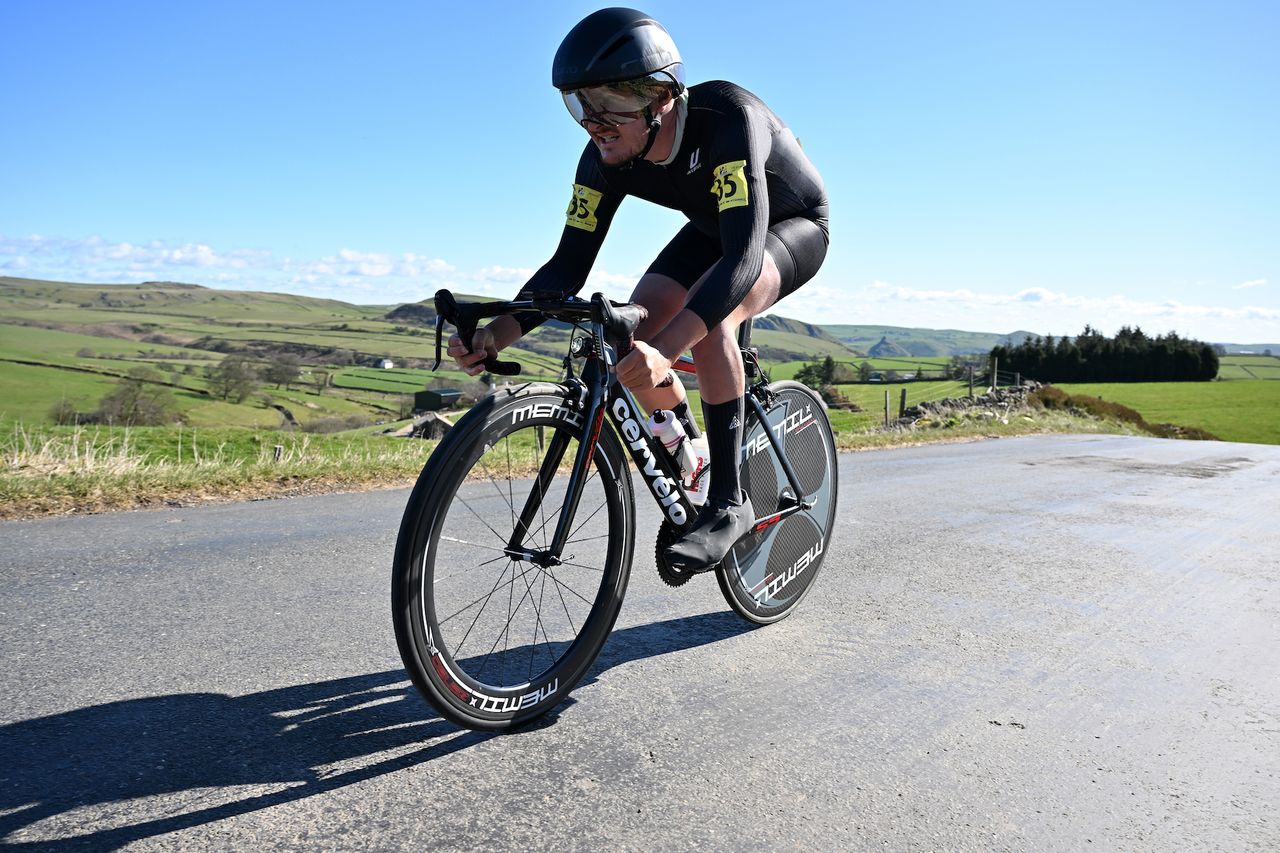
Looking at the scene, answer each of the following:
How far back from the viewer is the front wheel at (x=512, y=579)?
251cm

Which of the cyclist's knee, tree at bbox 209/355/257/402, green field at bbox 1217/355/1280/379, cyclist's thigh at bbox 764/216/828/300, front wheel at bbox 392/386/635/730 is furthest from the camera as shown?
green field at bbox 1217/355/1280/379

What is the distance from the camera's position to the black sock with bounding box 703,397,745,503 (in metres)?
3.49

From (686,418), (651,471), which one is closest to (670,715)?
(651,471)

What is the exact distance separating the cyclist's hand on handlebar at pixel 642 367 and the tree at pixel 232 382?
69738 mm

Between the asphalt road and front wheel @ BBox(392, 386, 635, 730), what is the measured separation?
15cm

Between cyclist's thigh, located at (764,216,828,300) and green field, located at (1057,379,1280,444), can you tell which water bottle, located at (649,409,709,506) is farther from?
green field, located at (1057,379,1280,444)

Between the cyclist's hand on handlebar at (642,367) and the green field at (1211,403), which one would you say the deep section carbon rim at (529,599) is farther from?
the green field at (1211,403)

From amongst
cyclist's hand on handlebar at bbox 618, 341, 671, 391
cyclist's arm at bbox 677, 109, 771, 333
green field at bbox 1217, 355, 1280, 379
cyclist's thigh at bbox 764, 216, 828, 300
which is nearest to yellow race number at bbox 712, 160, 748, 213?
cyclist's arm at bbox 677, 109, 771, 333

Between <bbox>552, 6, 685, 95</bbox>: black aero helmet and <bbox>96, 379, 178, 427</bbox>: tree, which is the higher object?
<bbox>552, 6, 685, 95</bbox>: black aero helmet

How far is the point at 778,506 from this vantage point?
4.12 meters

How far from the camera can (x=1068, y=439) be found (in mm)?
18828

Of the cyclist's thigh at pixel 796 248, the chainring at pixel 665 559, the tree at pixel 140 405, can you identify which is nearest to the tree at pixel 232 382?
the tree at pixel 140 405

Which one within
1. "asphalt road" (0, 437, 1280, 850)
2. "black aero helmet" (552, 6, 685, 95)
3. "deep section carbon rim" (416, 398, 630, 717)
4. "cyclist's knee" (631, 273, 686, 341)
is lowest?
"asphalt road" (0, 437, 1280, 850)

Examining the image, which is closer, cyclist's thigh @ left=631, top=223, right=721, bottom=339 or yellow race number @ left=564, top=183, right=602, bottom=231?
yellow race number @ left=564, top=183, right=602, bottom=231
